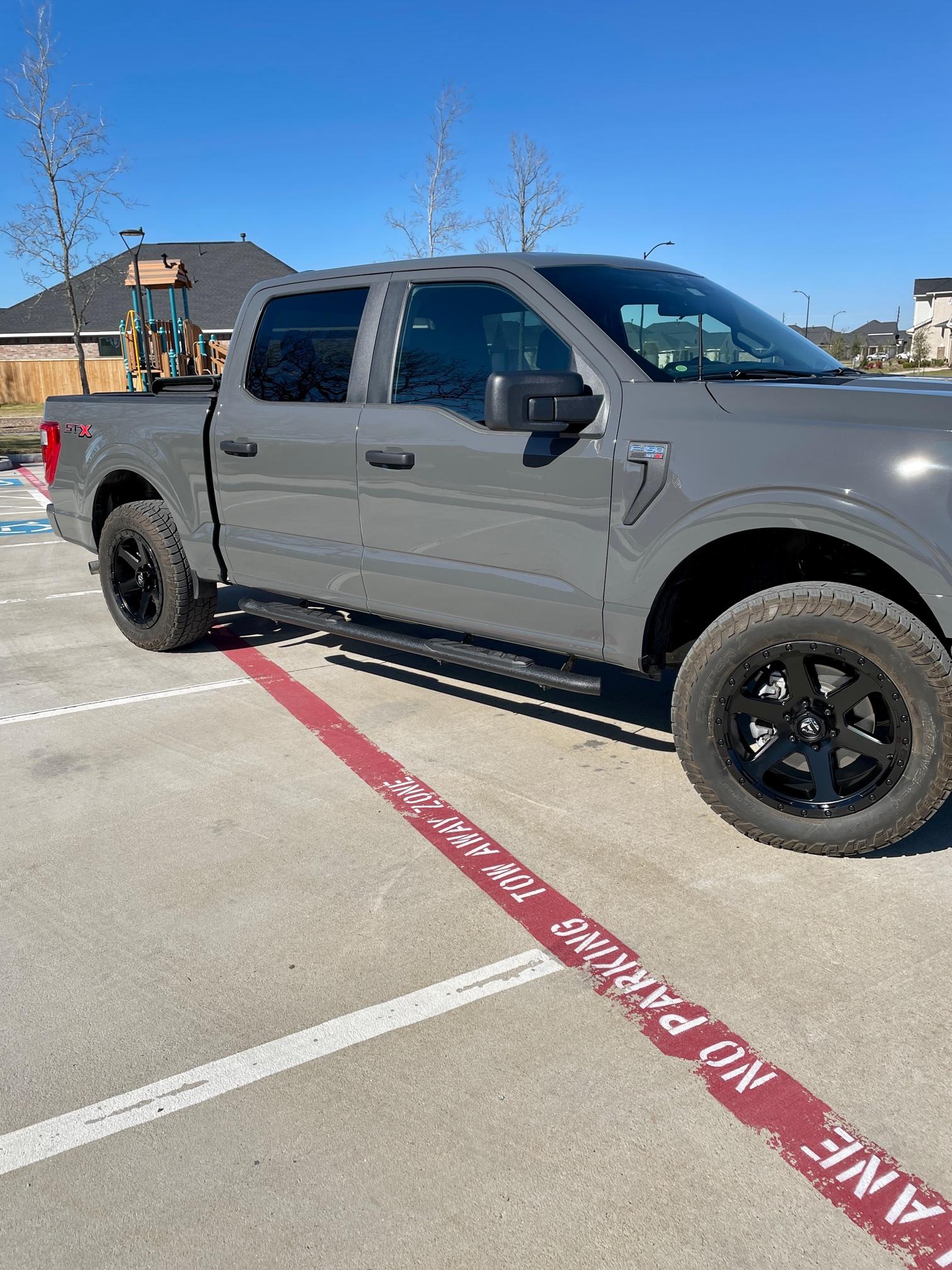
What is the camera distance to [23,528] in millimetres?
11039

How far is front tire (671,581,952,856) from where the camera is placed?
3039mm

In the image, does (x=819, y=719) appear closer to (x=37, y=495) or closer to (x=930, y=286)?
(x=37, y=495)

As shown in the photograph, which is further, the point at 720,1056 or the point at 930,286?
the point at 930,286

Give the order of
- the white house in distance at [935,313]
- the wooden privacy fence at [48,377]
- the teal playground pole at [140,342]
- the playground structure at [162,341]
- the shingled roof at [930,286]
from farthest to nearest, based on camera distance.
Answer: the shingled roof at [930,286] → the white house in distance at [935,313] → the wooden privacy fence at [48,377] → the playground structure at [162,341] → the teal playground pole at [140,342]

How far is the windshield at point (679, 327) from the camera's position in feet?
12.2

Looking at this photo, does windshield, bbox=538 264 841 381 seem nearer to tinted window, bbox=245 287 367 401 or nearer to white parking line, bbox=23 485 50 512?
tinted window, bbox=245 287 367 401

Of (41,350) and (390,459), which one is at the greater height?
(41,350)

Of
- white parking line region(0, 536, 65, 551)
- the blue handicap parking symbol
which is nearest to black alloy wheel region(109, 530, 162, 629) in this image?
white parking line region(0, 536, 65, 551)

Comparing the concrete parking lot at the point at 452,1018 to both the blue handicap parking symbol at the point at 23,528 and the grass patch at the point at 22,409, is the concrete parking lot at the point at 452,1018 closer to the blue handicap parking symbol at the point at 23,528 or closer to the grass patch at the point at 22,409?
the blue handicap parking symbol at the point at 23,528

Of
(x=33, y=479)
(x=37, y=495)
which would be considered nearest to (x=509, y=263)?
(x=37, y=495)

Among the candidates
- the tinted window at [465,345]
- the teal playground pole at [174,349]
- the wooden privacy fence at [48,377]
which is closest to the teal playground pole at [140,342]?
the teal playground pole at [174,349]

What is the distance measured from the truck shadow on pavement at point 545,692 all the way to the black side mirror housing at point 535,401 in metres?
1.60

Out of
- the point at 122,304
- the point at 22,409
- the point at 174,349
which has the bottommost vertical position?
the point at 22,409

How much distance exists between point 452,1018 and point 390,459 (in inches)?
96.5
